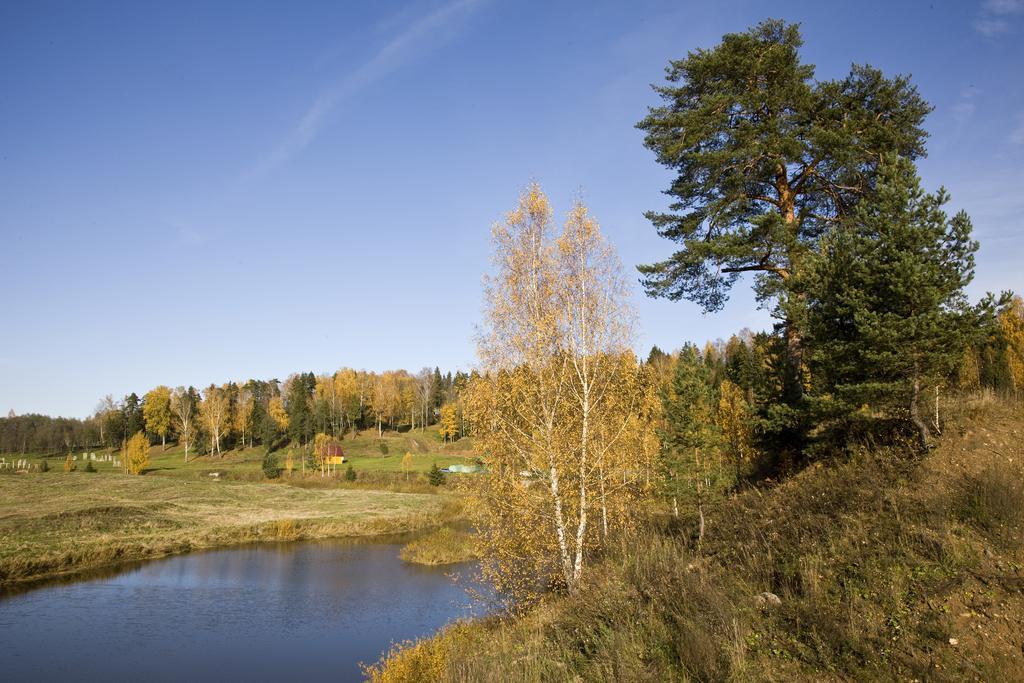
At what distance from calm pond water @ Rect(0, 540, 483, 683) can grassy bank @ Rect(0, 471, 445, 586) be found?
3.39 meters

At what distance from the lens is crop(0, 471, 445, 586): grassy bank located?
3341 cm

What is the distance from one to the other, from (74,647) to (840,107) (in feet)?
106

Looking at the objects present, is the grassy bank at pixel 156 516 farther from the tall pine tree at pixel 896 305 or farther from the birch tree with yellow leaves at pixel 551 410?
the tall pine tree at pixel 896 305

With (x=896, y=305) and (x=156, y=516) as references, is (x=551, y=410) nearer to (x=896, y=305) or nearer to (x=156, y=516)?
(x=896, y=305)

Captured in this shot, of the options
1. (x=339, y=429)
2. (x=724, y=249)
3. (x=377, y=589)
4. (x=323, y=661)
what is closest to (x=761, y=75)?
(x=724, y=249)

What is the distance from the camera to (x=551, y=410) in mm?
15266

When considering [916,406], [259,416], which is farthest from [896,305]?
[259,416]

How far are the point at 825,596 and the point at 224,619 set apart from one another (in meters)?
24.4

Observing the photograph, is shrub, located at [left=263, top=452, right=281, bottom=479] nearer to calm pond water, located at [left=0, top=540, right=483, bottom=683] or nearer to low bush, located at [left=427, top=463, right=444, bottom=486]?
low bush, located at [left=427, top=463, right=444, bottom=486]

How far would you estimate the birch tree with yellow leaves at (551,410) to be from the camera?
1475 centimetres

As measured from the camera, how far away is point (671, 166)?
1948cm

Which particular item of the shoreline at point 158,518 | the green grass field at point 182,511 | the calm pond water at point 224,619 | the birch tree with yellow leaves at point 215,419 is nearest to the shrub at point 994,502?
the calm pond water at point 224,619

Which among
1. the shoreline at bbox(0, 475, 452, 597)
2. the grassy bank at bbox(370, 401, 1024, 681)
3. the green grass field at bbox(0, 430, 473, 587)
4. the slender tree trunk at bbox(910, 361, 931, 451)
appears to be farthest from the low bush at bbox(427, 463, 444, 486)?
the slender tree trunk at bbox(910, 361, 931, 451)

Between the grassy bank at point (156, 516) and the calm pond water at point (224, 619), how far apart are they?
3.39m
